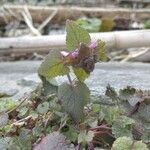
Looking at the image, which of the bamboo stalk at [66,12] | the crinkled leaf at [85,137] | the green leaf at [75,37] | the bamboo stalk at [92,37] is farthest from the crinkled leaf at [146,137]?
the bamboo stalk at [66,12]

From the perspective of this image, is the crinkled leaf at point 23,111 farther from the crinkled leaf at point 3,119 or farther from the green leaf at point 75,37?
the green leaf at point 75,37

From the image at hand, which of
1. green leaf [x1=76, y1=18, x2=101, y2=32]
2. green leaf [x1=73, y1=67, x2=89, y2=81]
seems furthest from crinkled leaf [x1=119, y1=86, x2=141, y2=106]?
green leaf [x1=76, y1=18, x2=101, y2=32]

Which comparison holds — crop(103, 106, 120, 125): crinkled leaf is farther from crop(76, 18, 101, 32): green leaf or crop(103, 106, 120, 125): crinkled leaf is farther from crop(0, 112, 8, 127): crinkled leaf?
crop(76, 18, 101, 32): green leaf

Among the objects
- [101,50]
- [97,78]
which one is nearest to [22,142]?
[101,50]

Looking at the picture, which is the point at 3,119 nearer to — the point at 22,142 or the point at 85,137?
the point at 22,142

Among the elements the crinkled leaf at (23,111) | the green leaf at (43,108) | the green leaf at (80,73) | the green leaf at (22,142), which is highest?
the green leaf at (80,73)

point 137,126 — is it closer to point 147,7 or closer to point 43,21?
point 43,21

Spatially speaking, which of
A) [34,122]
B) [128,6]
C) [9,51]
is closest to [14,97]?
[34,122]
